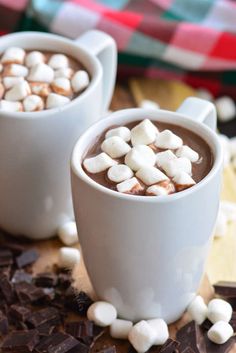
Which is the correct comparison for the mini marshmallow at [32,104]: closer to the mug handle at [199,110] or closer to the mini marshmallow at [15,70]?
the mini marshmallow at [15,70]

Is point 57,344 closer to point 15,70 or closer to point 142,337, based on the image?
point 142,337

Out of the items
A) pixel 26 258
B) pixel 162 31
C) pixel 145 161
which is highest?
pixel 145 161

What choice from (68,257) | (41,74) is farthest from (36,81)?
(68,257)

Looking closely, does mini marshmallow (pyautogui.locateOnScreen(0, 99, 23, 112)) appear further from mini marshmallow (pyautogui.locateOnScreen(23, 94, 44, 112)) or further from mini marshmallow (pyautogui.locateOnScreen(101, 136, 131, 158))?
mini marshmallow (pyautogui.locateOnScreen(101, 136, 131, 158))

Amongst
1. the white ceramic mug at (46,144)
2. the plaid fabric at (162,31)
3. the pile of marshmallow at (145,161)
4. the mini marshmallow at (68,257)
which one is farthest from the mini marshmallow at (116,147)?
the plaid fabric at (162,31)

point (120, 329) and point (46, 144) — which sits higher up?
point (46, 144)

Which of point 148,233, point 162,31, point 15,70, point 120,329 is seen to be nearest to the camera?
point 148,233

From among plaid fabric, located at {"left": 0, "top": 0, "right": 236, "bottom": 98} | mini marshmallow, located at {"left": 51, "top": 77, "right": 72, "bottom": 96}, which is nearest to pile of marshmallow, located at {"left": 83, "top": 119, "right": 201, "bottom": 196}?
mini marshmallow, located at {"left": 51, "top": 77, "right": 72, "bottom": 96}
